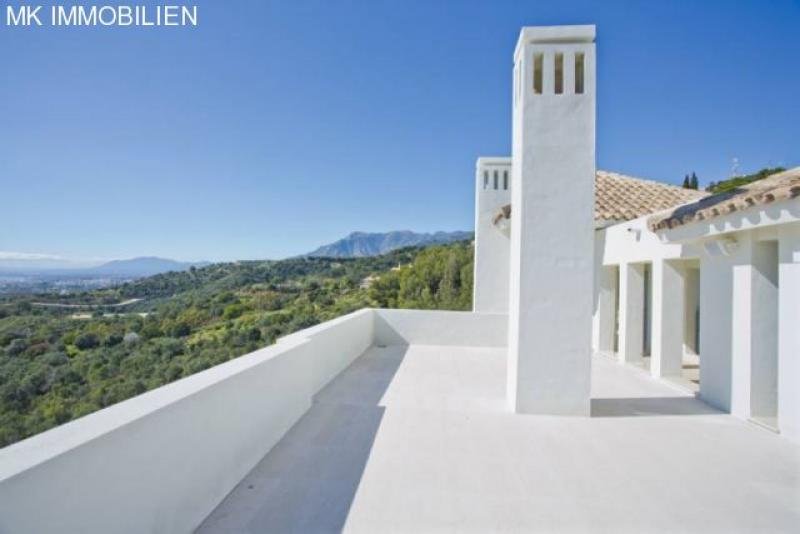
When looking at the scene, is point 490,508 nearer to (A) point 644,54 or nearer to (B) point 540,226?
(B) point 540,226

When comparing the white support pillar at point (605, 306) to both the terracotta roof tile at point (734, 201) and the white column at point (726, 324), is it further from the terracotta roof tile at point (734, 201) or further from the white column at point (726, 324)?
the white column at point (726, 324)

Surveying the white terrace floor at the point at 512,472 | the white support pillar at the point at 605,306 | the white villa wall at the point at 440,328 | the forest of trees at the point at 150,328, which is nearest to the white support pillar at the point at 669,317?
the white terrace floor at the point at 512,472

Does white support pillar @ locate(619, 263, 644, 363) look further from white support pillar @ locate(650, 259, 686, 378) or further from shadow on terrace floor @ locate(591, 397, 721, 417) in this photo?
shadow on terrace floor @ locate(591, 397, 721, 417)

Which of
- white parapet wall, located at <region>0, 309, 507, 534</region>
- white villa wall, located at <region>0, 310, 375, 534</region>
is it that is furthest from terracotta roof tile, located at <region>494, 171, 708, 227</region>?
white villa wall, located at <region>0, 310, 375, 534</region>

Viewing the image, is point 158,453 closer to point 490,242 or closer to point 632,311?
point 632,311

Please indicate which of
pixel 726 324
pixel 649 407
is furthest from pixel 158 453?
pixel 726 324

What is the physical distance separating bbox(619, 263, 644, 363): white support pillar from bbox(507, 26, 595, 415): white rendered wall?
182 inches

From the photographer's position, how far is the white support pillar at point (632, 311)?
1059cm

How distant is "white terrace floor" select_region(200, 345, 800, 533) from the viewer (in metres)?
3.90

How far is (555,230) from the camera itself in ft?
22.4

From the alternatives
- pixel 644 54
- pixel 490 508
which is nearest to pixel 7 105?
pixel 644 54

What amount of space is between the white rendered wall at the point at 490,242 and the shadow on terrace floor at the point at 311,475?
8813mm

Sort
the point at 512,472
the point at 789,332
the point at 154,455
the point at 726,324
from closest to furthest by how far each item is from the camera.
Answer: the point at 154,455 → the point at 512,472 → the point at 789,332 → the point at 726,324

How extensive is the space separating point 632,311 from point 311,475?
29.1 ft
